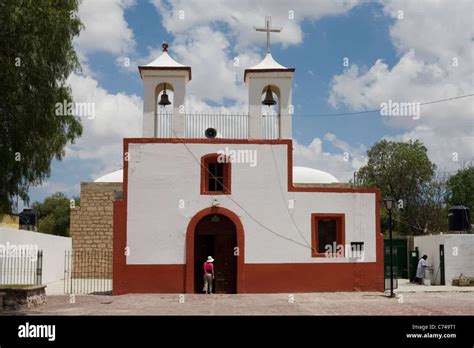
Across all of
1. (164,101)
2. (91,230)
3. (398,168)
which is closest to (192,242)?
(164,101)

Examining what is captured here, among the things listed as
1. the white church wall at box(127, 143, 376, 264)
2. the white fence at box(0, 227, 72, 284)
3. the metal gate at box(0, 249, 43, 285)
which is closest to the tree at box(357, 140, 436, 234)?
the white fence at box(0, 227, 72, 284)

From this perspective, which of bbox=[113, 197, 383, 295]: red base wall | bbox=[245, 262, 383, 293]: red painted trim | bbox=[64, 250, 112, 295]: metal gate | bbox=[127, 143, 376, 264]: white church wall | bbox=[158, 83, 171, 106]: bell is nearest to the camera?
bbox=[113, 197, 383, 295]: red base wall

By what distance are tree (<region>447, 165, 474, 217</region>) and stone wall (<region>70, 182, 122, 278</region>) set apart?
97.0 feet

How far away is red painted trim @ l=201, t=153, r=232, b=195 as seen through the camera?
2244cm

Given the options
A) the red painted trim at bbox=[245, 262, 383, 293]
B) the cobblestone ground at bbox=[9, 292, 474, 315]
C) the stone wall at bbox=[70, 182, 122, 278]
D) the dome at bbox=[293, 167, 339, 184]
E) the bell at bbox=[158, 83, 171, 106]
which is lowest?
the cobblestone ground at bbox=[9, 292, 474, 315]

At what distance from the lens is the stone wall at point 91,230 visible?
32406 millimetres

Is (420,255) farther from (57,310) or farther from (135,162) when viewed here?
(57,310)

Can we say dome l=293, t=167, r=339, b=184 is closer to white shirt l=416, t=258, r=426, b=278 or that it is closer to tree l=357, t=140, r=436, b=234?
white shirt l=416, t=258, r=426, b=278

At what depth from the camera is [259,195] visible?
22.6 m

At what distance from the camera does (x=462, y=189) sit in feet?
169
